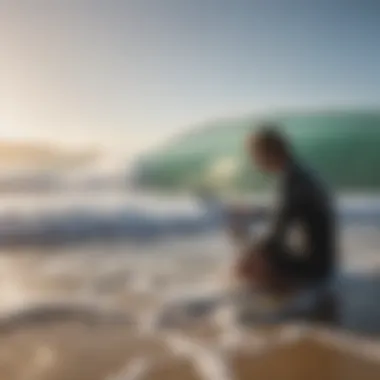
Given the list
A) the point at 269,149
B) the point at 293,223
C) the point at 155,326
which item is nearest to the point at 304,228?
the point at 293,223

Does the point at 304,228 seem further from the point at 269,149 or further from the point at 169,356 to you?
the point at 169,356

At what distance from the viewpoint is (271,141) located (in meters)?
1.27

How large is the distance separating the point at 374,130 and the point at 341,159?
94 mm

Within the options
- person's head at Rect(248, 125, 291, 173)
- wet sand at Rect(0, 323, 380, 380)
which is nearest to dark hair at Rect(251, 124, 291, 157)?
person's head at Rect(248, 125, 291, 173)

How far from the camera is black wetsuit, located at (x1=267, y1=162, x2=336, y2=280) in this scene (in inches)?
49.1

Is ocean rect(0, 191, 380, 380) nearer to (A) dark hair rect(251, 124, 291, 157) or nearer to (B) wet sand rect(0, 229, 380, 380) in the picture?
(B) wet sand rect(0, 229, 380, 380)

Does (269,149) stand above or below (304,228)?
above

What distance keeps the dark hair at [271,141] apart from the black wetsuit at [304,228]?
1.3 inches

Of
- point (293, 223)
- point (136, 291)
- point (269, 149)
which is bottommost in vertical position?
point (136, 291)

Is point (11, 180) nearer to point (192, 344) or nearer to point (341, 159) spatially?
point (192, 344)

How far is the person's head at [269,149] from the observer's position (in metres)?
1.26

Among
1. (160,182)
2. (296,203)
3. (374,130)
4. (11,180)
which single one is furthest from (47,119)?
(374,130)

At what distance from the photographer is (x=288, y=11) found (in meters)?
1.30

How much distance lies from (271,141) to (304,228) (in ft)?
0.60
